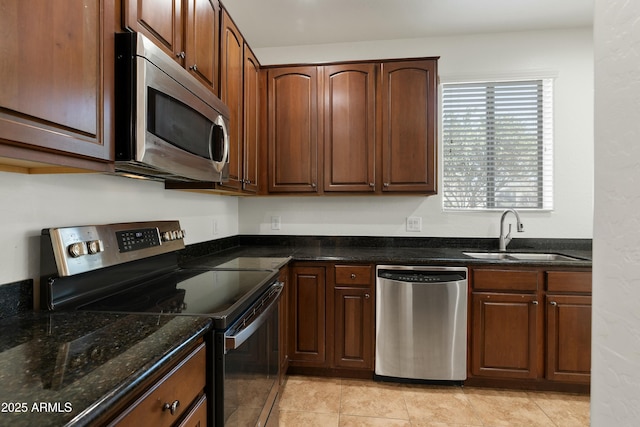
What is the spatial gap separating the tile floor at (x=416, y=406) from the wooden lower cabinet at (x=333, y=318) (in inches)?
6.4

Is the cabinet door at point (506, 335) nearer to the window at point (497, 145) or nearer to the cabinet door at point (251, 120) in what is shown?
the window at point (497, 145)

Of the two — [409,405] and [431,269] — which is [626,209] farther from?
[409,405]

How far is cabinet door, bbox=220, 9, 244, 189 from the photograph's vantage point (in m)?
1.81

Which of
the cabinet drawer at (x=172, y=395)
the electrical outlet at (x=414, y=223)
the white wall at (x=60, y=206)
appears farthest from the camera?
the electrical outlet at (x=414, y=223)

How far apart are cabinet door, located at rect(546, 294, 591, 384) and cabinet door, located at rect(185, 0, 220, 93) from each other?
8.26ft

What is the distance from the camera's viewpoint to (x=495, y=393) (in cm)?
215

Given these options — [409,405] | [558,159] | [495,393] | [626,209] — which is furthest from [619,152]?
[558,159]

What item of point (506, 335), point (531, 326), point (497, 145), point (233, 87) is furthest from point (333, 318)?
point (497, 145)

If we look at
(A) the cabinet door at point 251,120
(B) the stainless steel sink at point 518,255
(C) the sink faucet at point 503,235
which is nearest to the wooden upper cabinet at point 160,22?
(A) the cabinet door at point 251,120

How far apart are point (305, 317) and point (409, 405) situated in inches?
34.4

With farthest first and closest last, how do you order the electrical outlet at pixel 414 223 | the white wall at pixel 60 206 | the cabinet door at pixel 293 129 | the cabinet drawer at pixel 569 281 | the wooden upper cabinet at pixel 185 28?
the electrical outlet at pixel 414 223 → the cabinet door at pixel 293 129 → the cabinet drawer at pixel 569 281 → the wooden upper cabinet at pixel 185 28 → the white wall at pixel 60 206

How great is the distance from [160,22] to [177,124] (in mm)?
394

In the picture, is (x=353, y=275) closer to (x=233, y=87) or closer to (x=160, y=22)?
(x=233, y=87)

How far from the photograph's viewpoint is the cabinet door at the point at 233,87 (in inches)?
71.3
